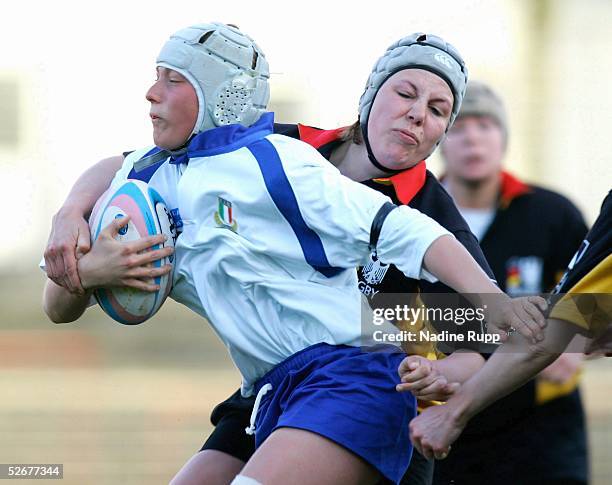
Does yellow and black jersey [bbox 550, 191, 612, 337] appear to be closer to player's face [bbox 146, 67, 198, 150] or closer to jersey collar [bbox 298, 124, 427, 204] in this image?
jersey collar [bbox 298, 124, 427, 204]

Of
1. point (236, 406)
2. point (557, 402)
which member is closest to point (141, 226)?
point (236, 406)

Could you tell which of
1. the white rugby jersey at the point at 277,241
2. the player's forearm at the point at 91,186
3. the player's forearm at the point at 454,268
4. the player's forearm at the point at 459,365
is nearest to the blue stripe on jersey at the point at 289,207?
the white rugby jersey at the point at 277,241

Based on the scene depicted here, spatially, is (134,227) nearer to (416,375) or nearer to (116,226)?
(116,226)

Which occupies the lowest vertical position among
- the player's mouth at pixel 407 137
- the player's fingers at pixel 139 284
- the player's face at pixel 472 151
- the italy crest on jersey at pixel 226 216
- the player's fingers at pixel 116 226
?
the player's face at pixel 472 151

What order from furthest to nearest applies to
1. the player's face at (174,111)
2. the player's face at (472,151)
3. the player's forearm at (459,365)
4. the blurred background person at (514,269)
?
the player's face at (472,151), the blurred background person at (514,269), the player's face at (174,111), the player's forearm at (459,365)

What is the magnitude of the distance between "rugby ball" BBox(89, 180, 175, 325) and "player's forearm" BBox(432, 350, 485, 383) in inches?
30.8

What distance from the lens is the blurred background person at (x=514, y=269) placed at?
4.71 meters

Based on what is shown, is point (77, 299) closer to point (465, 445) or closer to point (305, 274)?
point (305, 274)

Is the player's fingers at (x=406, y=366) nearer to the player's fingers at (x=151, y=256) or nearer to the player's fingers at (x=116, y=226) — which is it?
the player's fingers at (x=151, y=256)

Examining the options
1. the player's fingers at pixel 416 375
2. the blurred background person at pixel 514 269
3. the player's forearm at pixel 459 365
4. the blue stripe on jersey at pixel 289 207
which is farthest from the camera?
the blurred background person at pixel 514 269

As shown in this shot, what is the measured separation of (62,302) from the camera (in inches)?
141

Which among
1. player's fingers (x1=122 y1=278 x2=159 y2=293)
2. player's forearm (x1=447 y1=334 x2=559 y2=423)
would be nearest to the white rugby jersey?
player's fingers (x1=122 y1=278 x2=159 y2=293)

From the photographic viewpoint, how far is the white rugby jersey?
3143 mm

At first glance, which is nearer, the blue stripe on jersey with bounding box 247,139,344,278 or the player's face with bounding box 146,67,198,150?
the blue stripe on jersey with bounding box 247,139,344,278
